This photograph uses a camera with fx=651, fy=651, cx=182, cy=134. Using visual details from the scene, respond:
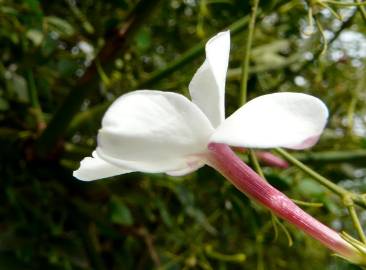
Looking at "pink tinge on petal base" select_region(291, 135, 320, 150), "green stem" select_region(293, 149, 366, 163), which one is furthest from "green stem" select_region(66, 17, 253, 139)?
"pink tinge on petal base" select_region(291, 135, 320, 150)

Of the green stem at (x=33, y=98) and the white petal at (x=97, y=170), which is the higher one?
the white petal at (x=97, y=170)

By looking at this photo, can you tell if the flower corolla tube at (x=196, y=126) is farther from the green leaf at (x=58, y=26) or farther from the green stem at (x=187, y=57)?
the green leaf at (x=58, y=26)

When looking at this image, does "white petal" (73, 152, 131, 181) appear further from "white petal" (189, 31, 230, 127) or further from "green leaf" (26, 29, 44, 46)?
"green leaf" (26, 29, 44, 46)

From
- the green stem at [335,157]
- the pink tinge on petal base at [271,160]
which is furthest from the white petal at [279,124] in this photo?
the green stem at [335,157]

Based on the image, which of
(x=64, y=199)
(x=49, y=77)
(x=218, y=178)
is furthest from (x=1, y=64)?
(x=218, y=178)

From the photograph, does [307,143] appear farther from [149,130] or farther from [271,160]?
[271,160]
